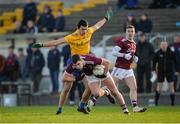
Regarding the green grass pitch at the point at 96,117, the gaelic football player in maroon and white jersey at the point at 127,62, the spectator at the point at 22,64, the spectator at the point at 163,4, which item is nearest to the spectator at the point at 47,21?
the spectator at the point at 22,64

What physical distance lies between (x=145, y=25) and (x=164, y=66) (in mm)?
4630

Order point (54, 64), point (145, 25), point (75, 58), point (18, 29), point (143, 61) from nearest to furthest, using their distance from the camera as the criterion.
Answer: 1. point (75, 58)
2. point (143, 61)
3. point (145, 25)
4. point (54, 64)
5. point (18, 29)

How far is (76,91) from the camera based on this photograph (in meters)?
34.9

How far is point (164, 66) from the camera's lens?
1190 inches

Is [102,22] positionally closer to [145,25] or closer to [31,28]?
[145,25]

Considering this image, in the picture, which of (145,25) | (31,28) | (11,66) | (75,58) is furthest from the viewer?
(31,28)

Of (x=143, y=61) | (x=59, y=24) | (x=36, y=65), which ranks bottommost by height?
(x=36, y=65)

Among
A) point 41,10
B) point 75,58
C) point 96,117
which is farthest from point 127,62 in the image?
point 41,10

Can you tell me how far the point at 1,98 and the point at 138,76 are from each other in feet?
19.8

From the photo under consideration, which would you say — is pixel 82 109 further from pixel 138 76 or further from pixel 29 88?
pixel 29 88

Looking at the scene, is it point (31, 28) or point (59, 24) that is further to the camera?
point (31, 28)

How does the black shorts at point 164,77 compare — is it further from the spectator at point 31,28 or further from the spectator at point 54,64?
the spectator at point 31,28

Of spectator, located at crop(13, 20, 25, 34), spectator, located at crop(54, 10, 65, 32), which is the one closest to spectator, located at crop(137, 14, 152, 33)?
spectator, located at crop(54, 10, 65, 32)

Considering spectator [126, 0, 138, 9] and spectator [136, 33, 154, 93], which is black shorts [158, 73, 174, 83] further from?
spectator [126, 0, 138, 9]
